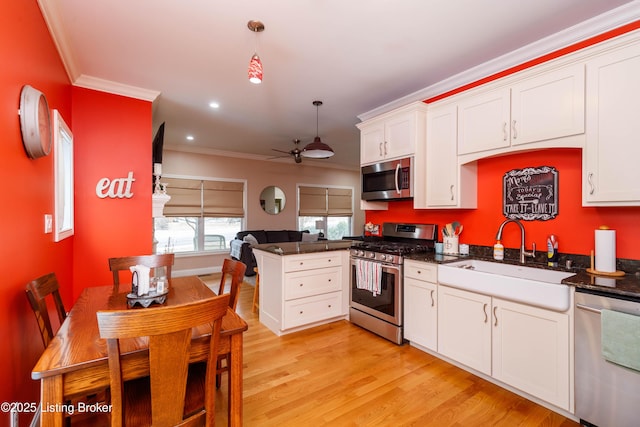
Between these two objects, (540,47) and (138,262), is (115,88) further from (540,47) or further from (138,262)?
(540,47)

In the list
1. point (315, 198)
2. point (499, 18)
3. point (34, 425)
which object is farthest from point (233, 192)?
point (499, 18)

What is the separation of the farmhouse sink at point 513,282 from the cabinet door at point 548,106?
3.52 feet

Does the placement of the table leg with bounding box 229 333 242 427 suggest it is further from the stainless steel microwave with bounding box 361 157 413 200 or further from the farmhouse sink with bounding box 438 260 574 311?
the stainless steel microwave with bounding box 361 157 413 200

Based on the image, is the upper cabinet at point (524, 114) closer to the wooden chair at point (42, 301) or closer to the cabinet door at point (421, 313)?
the cabinet door at point (421, 313)

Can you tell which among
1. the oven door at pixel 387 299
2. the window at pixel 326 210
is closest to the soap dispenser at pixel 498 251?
the oven door at pixel 387 299

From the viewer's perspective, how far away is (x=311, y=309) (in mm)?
3332

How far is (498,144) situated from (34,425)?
386cm

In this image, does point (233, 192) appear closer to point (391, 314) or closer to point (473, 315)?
point (391, 314)

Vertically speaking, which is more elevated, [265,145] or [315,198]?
[265,145]

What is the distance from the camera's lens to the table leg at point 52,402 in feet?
3.45

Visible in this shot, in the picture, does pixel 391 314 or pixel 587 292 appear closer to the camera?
pixel 587 292

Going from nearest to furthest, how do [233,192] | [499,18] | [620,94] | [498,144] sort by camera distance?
[620,94], [499,18], [498,144], [233,192]

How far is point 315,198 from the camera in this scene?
808cm

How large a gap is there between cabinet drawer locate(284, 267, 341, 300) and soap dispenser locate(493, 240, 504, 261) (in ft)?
5.42
